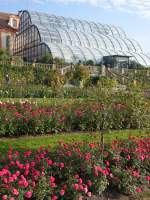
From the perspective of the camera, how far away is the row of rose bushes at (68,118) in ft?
29.8

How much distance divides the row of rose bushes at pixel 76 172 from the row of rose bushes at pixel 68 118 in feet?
7.91

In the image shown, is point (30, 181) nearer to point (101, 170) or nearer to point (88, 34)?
point (101, 170)

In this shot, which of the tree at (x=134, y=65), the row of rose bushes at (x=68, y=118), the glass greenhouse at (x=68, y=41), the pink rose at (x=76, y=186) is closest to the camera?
the pink rose at (x=76, y=186)

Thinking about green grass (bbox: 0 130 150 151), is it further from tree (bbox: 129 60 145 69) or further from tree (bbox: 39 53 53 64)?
tree (bbox: 129 60 145 69)

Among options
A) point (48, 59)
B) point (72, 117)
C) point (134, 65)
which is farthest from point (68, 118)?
point (134, 65)

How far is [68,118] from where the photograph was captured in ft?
33.2

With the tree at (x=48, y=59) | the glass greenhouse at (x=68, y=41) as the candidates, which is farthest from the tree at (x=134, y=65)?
the tree at (x=48, y=59)

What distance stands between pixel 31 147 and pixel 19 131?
1601 millimetres

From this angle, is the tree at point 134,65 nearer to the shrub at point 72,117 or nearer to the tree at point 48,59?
the tree at point 48,59

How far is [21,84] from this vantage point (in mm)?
21938

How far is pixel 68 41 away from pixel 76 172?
44.5m

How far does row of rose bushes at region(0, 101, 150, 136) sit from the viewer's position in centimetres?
909

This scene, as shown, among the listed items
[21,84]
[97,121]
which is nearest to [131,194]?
[97,121]

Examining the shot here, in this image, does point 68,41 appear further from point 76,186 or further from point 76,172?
point 76,186
